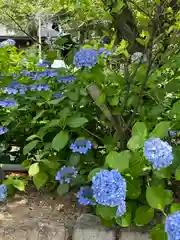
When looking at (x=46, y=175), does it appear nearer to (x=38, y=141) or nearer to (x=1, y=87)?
(x=38, y=141)

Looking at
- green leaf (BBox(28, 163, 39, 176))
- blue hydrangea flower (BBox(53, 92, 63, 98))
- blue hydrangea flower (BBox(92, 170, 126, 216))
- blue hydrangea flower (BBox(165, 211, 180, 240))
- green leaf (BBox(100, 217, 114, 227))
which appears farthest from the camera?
blue hydrangea flower (BBox(53, 92, 63, 98))

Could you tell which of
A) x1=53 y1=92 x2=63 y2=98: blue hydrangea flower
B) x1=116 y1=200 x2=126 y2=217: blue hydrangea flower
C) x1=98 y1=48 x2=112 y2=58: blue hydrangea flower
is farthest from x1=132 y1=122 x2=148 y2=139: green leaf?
x1=53 y1=92 x2=63 y2=98: blue hydrangea flower

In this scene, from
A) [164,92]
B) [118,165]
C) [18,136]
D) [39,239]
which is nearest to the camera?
[118,165]

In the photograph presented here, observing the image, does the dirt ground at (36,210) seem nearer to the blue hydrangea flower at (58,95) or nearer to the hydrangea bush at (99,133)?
the hydrangea bush at (99,133)

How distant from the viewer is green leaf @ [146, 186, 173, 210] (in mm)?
1050

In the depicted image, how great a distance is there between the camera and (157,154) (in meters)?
0.98

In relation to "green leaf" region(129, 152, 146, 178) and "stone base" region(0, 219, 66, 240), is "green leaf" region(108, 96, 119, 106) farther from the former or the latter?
"stone base" region(0, 219, 66, 240)

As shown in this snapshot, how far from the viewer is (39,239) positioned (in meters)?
1.20

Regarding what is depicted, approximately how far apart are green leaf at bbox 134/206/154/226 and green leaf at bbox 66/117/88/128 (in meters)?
0.33

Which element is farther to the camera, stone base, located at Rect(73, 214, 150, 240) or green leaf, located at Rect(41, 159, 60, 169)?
green leaf, located at Rect(41, 159, 60, 169)

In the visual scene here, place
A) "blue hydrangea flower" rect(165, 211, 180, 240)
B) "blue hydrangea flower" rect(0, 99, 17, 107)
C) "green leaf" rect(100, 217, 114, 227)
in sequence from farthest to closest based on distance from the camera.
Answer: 1. "blue hydrangea flower" rect(0, 99, 17, 107)
2. "green leaf" rect(100, 217, 114, 227)
3. "blue hydrangea flower" rect(165, 211, 180, 240)

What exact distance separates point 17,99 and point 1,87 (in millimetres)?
83

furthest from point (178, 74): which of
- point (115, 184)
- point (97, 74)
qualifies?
point (115, 184)

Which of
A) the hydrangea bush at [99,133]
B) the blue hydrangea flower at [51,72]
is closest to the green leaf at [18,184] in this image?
the hydrangea bush at [99,133]
